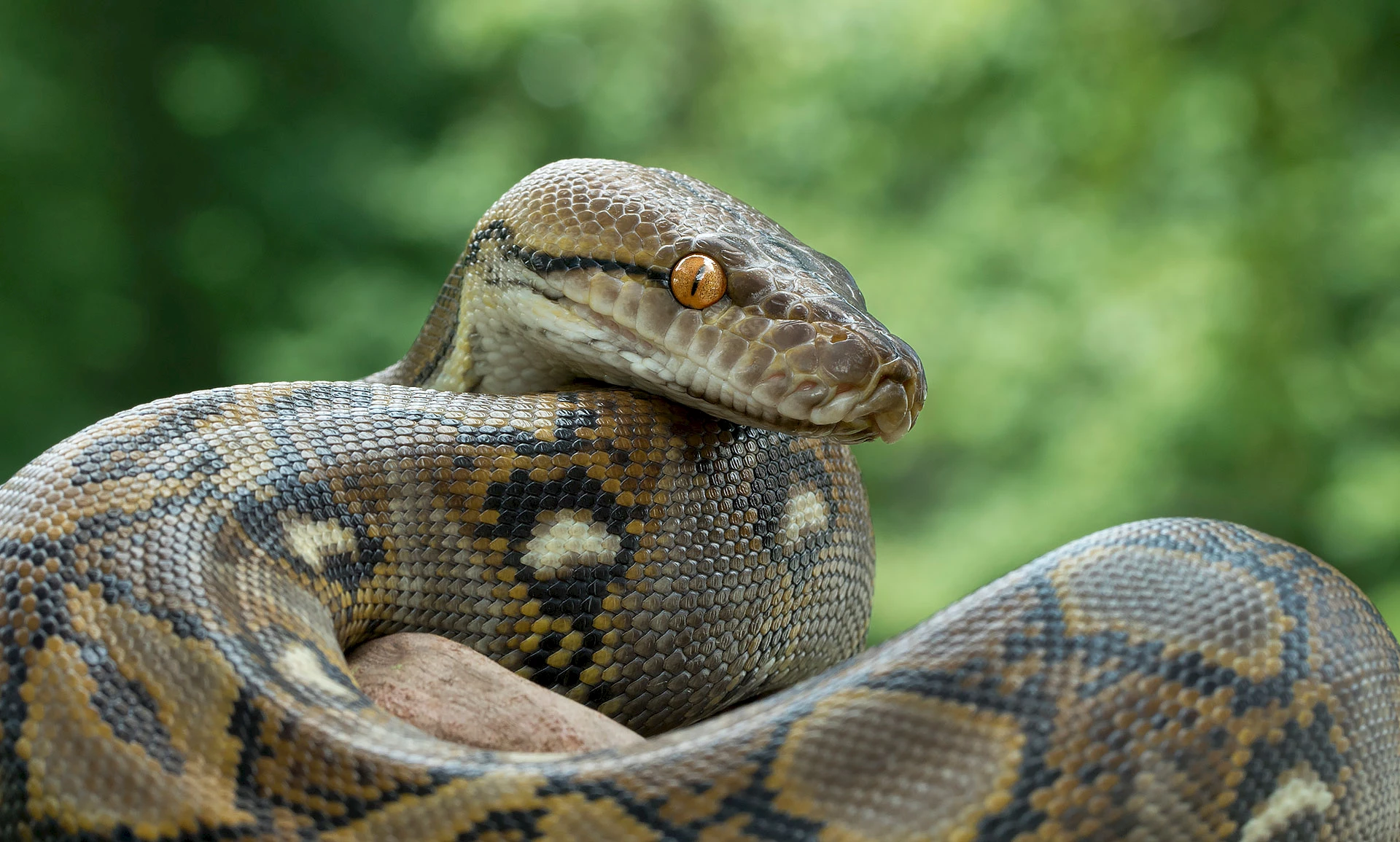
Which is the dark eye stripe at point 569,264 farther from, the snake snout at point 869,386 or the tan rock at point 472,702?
the tan rock at point 472,702

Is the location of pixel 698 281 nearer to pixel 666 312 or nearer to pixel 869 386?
pixel 666 312

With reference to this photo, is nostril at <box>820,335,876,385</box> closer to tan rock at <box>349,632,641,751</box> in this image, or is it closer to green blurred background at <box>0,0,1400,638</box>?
tan rock at <box>349,632,641,751</box>

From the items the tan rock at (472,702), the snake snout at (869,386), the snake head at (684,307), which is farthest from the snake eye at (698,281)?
the tan rock at (472,702)

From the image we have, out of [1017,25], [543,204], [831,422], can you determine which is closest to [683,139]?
[1017,25]

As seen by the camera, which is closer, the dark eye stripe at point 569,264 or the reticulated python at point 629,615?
the reticulated python at point 629,615

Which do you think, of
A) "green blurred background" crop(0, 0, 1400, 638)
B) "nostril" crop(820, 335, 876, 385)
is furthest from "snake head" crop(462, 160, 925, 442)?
"green blurred background" crop(0, 0, 1400, 638)
